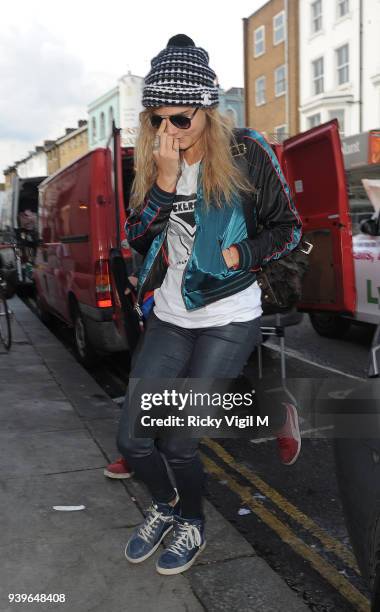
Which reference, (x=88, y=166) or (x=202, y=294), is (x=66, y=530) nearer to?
(x=202, y=294)

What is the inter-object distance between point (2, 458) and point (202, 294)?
2.33m

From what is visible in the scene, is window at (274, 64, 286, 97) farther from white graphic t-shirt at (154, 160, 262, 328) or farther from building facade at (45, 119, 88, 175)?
white graphic t-shirt at (154, 160, 262, 328)

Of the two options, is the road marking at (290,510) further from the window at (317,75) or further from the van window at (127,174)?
the window at (317,75)

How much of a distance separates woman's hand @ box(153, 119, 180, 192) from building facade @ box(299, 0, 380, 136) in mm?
24260

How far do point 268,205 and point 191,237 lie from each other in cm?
33

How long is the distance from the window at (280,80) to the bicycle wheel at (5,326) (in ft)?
83.8

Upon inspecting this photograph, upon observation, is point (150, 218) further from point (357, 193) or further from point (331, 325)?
point (357, 193)

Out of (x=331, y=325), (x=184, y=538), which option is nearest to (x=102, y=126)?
(x=331, y=325)

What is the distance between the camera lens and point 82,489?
3.62m

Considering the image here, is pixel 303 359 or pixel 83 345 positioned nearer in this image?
pixel 83 345

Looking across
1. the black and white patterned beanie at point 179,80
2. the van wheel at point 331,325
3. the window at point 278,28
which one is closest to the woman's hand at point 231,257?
the black and white patterned beanie at point 179,80

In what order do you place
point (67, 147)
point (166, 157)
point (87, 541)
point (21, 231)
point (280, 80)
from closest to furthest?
point (166, 157)
point (87, 541)
point (21, 231)
point (280, 80)
point (67, 147)

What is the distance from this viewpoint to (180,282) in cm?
251

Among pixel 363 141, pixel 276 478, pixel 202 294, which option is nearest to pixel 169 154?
pixel 202 294
